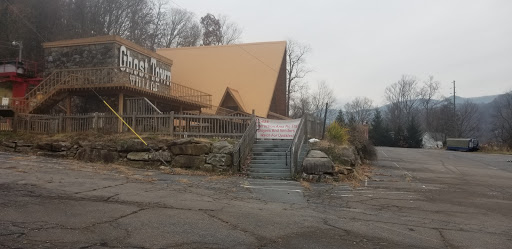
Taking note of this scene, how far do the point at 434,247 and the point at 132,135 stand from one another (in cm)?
1377

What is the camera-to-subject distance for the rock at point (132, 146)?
1583cm

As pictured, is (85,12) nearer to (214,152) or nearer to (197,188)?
(214,152)

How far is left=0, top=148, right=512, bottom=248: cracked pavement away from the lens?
18.5ft

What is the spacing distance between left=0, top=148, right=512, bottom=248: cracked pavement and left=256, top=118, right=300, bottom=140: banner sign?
197 inches

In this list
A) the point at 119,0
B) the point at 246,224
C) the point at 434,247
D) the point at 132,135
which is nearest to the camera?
the point at 434,247

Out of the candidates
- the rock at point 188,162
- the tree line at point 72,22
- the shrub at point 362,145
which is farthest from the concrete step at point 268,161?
the tree line at point 72,22

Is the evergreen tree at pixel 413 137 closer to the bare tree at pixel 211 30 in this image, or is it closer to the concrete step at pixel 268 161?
the bare tree at pixel 211 30

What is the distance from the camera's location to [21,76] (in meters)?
33.8

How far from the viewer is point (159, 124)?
16.8 m

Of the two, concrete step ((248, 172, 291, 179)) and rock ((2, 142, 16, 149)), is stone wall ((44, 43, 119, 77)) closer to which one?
rock ((2, 142, 16, 149))

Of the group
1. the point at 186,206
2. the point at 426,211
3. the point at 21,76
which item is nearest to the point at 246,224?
the point at 186,206

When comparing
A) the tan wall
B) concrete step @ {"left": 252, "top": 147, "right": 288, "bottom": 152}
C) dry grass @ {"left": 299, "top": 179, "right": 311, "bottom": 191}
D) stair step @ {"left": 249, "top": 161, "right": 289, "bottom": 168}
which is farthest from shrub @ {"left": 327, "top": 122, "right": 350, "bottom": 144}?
the tan wall

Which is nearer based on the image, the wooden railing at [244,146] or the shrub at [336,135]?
the wooden railing at [244,146]

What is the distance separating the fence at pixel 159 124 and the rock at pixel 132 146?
102cm
